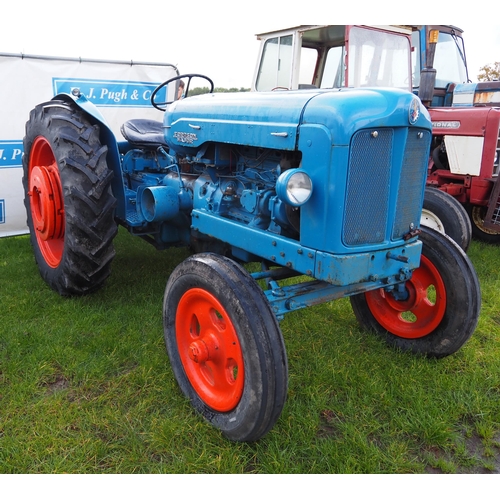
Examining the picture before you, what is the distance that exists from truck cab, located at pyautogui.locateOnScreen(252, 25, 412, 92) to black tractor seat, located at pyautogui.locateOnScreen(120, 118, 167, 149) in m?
1.41

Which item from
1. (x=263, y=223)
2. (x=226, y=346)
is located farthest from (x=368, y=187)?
(x=226, y=346)

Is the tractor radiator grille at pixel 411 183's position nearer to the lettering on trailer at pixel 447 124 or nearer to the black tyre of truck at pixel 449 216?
the black tyre of truck at pixel 449 216

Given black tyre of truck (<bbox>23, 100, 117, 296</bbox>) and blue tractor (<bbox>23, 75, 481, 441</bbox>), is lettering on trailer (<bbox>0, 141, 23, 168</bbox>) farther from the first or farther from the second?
blue tractor (<bbox>23, 75, 481, 441</bbox>)

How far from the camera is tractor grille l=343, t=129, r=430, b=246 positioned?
2.09m

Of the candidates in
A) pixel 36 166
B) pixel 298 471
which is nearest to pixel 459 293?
pixel 298 471

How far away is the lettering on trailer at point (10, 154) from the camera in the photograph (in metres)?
5.16

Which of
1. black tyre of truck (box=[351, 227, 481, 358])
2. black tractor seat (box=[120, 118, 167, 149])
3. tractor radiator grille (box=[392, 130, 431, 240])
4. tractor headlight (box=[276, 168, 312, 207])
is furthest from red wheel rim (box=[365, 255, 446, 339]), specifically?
black tractor seat (box=[120, 118, 167, 149])

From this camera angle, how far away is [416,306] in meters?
2.90

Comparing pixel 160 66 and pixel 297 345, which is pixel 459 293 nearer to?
pixel 297 345

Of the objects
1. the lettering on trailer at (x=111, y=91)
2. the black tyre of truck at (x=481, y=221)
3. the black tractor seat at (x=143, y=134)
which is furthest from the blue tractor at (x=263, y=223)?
the black tyre of truck at (x=481, y=221)

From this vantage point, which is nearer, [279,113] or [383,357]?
[279,113]

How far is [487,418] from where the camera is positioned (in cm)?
236

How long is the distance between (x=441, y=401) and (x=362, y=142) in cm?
139

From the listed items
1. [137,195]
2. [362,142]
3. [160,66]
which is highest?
[160,66]
